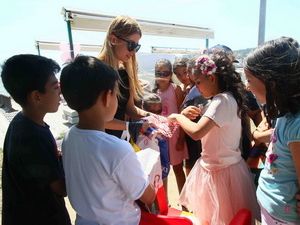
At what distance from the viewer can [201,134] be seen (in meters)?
1.69

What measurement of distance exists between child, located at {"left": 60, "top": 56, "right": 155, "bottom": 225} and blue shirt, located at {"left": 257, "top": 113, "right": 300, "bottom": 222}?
0.58 meters

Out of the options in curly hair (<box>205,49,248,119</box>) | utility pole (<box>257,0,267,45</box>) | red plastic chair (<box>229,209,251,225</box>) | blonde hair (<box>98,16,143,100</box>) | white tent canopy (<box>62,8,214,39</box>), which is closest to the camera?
red plastic chair (<box>229,209,251,225</box>)

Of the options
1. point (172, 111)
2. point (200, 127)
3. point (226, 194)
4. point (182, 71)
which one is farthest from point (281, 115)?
point (182, 71)

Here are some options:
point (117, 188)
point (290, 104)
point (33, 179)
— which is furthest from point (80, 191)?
point (290, 104)

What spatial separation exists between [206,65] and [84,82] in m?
0.92

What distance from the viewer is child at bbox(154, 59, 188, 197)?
3002 millimetres

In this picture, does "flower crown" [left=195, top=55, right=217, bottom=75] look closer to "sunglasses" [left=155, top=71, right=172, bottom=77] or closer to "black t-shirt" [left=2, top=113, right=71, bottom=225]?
"black t-shirt" [left=2, top=113, right=71, bottom=225]

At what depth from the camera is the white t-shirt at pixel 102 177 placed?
105cm

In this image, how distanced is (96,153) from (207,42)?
6.70 metres

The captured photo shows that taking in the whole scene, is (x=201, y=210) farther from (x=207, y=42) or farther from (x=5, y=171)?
(x=207, y=42)

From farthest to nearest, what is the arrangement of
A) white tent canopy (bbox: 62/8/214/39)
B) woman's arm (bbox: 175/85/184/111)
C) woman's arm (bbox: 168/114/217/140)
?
white tent canopy (bbox: 62/8/214/39) → woman's arm (bbox: 175/85/184/111) → woman's arm (bbox: 168/114/217/140)

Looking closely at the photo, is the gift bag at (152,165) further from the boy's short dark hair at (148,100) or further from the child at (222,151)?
the boy's short dark hair at (148,100)

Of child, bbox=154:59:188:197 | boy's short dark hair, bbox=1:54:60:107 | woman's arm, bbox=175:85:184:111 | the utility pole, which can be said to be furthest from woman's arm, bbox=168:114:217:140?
the utility pole

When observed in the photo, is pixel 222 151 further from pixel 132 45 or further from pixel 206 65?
pixel 132 45
